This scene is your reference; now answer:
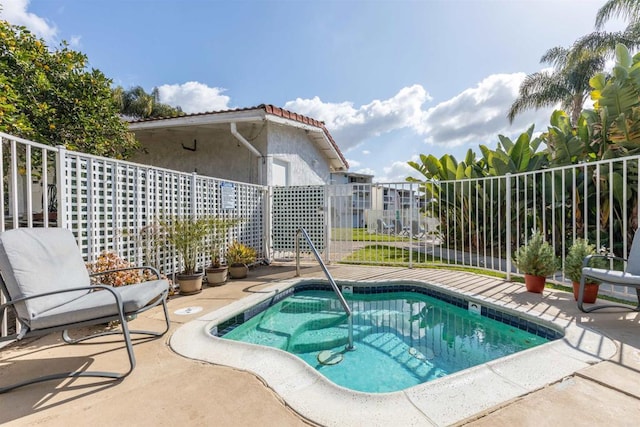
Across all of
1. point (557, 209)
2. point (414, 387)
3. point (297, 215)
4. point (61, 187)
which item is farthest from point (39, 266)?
point (557, 209)

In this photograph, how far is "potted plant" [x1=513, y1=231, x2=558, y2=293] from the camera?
4785 millimetres

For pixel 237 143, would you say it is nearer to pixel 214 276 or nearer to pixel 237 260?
pixel 237 260

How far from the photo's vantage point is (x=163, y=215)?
17.3ft

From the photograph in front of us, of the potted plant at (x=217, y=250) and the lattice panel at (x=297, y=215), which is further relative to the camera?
the lattice panel at (x=297, y=215)

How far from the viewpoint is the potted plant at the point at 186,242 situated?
518 cm

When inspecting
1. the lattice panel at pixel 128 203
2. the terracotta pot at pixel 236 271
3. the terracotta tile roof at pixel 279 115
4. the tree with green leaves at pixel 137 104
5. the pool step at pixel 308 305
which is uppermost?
the tree with green leaves at pixel 137 104

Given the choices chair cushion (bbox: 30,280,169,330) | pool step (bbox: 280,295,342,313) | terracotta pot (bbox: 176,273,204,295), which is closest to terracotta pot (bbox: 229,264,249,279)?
terracotta pot (bbox: 176,273,204,295)

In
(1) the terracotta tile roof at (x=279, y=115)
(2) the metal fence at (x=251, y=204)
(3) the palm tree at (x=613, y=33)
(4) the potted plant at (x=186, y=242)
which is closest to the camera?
(2) the metal fence at (x=251, y=204)

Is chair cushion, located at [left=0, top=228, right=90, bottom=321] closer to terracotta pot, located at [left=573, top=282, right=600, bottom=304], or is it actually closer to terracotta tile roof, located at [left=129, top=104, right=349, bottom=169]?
terracotta tile roof, located at [left=129, top=104, right=349, bottom=169]

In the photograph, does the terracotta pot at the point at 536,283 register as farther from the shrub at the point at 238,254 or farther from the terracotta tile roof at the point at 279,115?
the terracotta tile roof at the point at 279,115

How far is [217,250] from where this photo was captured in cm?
646

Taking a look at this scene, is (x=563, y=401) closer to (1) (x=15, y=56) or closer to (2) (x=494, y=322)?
(2) (x=494, y=322)

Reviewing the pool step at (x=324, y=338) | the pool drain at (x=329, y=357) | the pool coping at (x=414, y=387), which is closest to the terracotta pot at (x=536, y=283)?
the pool coping at (x=414, y=387)

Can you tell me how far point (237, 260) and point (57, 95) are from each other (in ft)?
19.0
